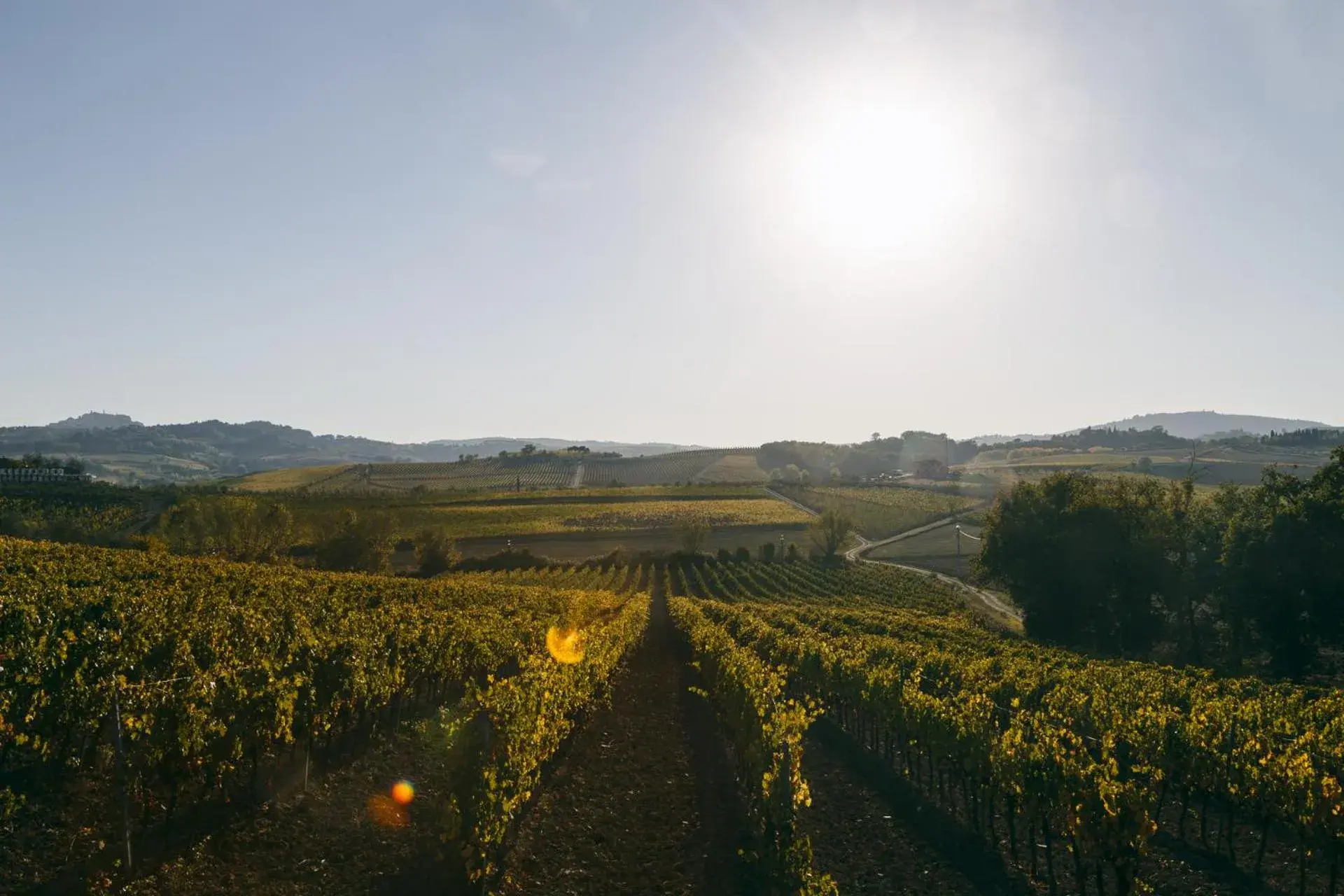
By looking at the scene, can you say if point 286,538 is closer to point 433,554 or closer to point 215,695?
point 433,554

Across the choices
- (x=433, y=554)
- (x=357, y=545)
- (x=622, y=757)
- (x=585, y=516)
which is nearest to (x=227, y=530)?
(x=357, y=545)

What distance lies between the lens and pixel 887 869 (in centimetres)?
1273

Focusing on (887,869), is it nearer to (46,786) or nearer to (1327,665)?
(46,786)

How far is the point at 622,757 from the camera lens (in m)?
18.5

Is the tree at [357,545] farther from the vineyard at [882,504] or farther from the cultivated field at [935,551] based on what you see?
the vineyard at [882,504]

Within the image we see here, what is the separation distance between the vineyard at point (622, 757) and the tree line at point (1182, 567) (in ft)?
65.3

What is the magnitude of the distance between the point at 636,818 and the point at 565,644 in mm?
11187

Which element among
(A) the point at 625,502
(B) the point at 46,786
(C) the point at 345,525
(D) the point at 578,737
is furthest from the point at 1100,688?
(A) the point at 625,502

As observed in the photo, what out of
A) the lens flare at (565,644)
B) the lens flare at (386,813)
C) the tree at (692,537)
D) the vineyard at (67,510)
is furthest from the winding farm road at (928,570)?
the vineyard at (67,510)

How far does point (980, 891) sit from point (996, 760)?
200cm

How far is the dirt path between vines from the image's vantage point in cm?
1191

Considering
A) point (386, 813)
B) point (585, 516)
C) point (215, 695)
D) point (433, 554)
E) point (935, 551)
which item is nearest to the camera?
point (215, 695)

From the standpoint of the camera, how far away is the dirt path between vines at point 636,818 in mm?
11914

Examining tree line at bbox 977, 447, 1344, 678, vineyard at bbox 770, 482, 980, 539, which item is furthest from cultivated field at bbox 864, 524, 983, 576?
tree line at bbox 977, 447, 1344, 678
